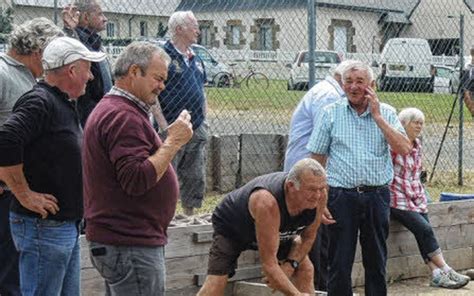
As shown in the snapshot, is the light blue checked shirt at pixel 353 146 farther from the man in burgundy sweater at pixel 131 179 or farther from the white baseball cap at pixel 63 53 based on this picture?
the white baseball cap at pixel 63 53

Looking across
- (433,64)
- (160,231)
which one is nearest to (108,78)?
(160,231)

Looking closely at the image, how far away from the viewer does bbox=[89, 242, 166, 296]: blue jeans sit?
3.94m

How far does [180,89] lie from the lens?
7039 millimetres

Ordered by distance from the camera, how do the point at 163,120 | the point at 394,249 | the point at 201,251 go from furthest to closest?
1. the point at 394,249
2. the point at 163,120
3. the point at 201,251

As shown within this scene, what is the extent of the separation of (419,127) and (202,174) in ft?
5.55

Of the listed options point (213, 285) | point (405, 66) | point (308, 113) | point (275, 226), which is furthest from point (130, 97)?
point (405, 66)

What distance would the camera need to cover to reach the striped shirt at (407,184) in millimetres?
7094

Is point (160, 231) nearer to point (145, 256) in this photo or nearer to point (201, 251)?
point (145, 256)

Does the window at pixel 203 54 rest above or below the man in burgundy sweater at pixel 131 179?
above

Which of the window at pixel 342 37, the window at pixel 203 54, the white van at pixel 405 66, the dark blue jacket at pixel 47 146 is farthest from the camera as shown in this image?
the window at pixel 342 37

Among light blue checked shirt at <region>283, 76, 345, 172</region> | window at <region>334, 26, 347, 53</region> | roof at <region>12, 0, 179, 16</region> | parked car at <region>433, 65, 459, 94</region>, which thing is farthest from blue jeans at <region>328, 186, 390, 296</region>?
parked car at <region>433, 65, 459, 94</region>

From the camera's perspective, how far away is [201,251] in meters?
6.32

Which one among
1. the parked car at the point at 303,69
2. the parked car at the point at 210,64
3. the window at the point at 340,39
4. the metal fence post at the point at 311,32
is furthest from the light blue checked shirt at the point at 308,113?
the window at the point at 340,39

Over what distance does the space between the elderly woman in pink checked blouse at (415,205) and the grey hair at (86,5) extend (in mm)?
2450
